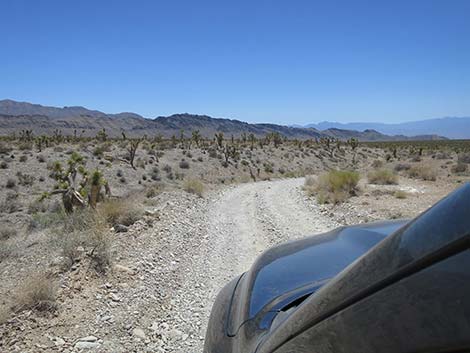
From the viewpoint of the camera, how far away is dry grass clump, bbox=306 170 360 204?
14066mm

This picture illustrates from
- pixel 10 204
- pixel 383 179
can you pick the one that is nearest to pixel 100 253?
pixel 10 204

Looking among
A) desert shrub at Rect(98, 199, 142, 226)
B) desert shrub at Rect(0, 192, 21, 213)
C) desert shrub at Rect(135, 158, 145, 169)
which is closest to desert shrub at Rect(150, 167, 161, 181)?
desert shrub at Rect(135, 158, 145, 169)

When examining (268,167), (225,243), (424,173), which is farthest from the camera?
(268,167)

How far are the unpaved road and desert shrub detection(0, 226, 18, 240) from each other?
5.69 meters

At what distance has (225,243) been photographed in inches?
362

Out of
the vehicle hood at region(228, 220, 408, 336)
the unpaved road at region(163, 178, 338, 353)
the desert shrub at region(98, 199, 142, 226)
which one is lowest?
the unpaved road at region(163, 178, 338, 353)

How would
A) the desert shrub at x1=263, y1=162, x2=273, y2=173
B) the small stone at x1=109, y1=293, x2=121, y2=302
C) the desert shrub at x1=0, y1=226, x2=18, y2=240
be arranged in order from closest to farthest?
the small stone at x1=109, y1=293, x2=121, y2=302 < the desert shrub at x1=0, y1=226, x2=18, y2=240 < the desert shrub at x1=263, y1=162, x2=273, y2=173

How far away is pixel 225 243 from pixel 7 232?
724 cm

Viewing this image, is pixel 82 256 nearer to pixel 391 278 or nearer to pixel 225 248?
pixel 225 248

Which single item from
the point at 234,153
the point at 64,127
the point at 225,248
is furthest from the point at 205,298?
the point at 64,127

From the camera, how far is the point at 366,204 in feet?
42.7

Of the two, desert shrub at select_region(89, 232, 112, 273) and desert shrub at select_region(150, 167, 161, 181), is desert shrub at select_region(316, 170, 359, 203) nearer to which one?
desert shrub at select_region(89, 232, 112, 273)

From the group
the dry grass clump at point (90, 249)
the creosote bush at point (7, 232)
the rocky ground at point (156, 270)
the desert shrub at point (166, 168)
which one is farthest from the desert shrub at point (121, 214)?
the desert shrub at point (166, 168)

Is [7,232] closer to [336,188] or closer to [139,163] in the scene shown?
[336,188]
